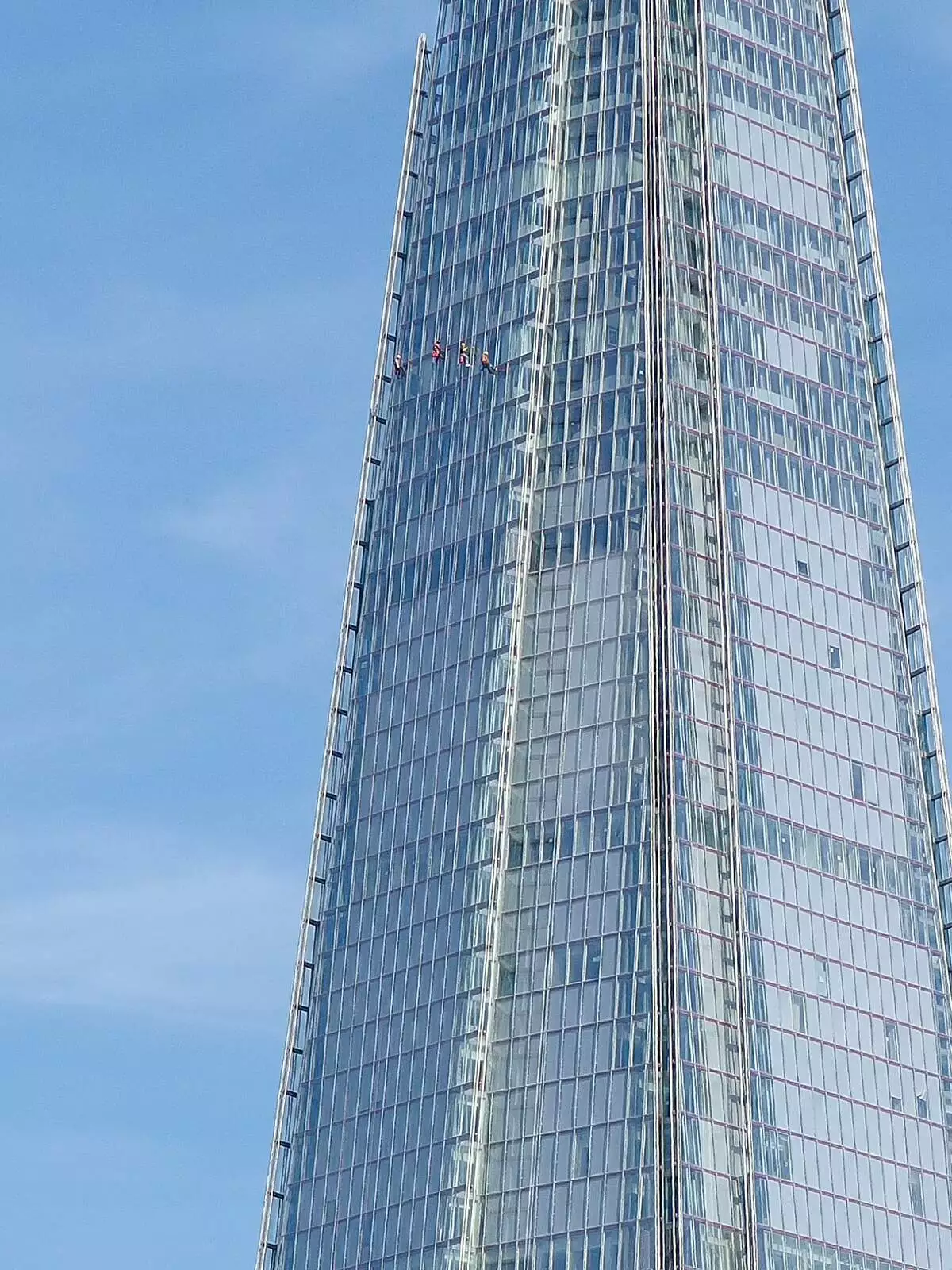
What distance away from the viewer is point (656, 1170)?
196m

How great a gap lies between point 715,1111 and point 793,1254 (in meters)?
9.70

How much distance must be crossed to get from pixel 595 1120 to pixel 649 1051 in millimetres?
5340

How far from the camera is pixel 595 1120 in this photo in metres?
200

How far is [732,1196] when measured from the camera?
198 metres

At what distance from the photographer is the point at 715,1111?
655ft

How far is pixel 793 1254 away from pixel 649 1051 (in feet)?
48.7

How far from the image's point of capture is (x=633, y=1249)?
639 feet

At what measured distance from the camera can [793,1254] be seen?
199m

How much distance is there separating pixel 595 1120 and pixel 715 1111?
730 cm

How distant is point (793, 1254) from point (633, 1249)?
10.6 m

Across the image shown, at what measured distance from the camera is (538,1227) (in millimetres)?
199625

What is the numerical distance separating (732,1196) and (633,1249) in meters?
7.53
